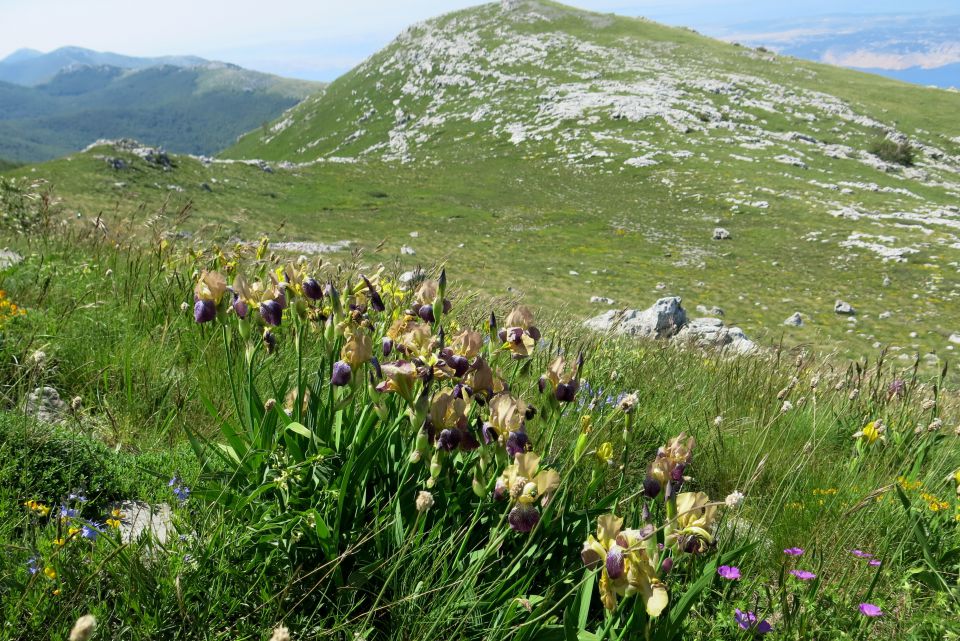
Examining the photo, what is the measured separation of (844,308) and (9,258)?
788 inches

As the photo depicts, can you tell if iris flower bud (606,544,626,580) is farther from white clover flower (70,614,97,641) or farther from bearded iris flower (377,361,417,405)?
white clover flower (70,614,97,641)

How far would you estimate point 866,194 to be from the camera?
35.5 metres

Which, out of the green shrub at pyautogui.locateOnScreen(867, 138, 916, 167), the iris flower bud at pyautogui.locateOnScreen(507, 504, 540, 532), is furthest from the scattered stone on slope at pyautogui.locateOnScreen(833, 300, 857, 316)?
the green shrub at pyautogui.locateOnScreen(867, 138, 916, 167)

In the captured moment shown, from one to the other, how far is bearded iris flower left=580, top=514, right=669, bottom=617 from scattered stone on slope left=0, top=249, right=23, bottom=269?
5564 mm

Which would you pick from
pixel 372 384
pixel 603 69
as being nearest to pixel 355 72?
pixel 603 69

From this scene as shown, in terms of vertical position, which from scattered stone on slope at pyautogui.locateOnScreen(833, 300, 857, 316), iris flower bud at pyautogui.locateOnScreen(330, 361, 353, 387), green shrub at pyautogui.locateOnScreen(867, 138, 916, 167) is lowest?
scattered stone on slope at pyautogui.locateOnScreen(833, 300, 857, 316)

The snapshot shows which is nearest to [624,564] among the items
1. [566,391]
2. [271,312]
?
[566,391]

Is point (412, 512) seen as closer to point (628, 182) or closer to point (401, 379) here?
point (401, 379)

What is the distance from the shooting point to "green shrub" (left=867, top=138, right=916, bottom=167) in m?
46.4

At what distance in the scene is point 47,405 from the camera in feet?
10.5

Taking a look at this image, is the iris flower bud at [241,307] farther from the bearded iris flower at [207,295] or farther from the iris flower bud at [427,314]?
the iris flower bud at [427,314]

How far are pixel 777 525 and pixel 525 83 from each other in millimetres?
74185

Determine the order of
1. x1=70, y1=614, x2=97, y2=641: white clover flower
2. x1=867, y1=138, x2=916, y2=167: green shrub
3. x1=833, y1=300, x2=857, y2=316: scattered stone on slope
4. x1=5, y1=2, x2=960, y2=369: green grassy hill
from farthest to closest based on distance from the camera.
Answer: x1=867, y1=138, x2=916, y2=167: green shrub, x1=5, y1=2, x2=960, y2=369: green grassy hill, x1=833, y1=300, x2=857, y2=316: scattered stone on slope, x1=70, y1=614, x2=97, y2=641: white clover flower

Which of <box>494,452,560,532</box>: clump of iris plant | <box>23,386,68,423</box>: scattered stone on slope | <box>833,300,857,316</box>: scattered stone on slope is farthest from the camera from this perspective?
<box>833,300,857,316</box>: scattered stone on slope
